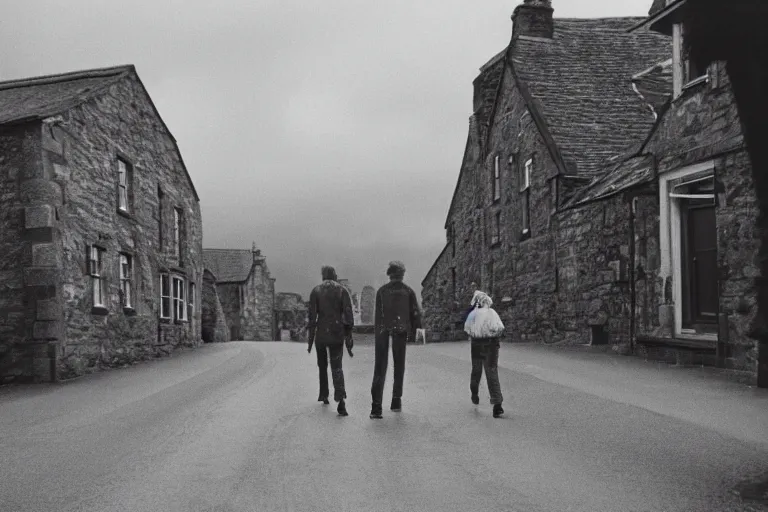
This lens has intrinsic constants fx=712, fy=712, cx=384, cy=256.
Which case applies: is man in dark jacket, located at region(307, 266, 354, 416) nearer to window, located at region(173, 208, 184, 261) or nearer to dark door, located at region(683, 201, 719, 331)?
dark door, located at region(683, 201, 719, 331)

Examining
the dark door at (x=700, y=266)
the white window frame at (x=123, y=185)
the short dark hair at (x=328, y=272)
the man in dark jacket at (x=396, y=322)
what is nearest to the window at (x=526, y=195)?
the dark door at (x=700, y=266)

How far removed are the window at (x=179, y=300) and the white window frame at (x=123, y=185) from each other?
5.05 metres

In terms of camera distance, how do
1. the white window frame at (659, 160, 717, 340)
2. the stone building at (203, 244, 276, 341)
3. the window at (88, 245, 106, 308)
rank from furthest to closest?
the stone building at (203, 244, 276, 341)
the window at (88, 245, 106, 308)
the white window frame at (659, 160, 717, 340)

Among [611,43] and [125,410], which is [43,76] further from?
[611,43]

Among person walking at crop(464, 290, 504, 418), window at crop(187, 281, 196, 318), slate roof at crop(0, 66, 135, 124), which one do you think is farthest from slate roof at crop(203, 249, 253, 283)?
person walking at crop(464, 290, 504, 418)

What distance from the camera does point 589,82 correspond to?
2269 cm

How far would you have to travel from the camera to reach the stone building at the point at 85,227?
14586 millimetres

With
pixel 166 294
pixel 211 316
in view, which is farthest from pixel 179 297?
pixel 211 316

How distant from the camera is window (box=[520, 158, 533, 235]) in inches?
870

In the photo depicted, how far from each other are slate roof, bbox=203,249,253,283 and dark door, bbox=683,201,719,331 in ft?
150

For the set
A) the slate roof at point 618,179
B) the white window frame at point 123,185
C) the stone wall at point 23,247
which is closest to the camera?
the stone wall at point 23,247

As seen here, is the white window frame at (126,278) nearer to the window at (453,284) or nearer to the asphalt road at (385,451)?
the asphalt road at (385,451)

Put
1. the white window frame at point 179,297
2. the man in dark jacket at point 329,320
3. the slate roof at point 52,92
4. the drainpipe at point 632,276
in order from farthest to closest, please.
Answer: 1. the white window frame at point 179,297
2. the slate roof at point 52,92
3. the drainpipe at point 632,276
4. the man in dark jacket at point 329,320

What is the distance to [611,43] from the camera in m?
24.8
